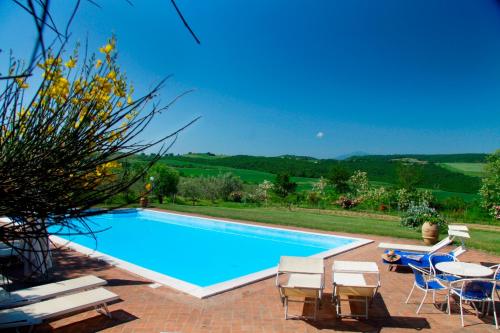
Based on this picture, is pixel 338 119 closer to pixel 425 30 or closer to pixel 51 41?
pixel 425 30

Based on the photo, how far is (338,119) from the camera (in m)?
62.1

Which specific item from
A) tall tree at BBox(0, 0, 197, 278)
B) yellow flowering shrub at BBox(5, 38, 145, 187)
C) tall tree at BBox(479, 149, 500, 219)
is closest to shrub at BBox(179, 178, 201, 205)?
tall tree at BBox(479, 149, 500, 219)

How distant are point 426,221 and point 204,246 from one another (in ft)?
25.0

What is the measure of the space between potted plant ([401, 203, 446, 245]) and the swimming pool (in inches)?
69.1

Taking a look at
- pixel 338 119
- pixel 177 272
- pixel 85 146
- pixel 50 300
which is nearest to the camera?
pixel 85 146

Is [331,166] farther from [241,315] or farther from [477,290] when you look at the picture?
[241,315]

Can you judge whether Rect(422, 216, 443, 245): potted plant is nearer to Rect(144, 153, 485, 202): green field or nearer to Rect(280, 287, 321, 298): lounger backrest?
Rect(280, 287, 321, 298): lounger backrest

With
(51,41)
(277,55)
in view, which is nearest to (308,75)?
(277,55)

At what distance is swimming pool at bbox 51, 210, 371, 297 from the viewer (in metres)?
10.1

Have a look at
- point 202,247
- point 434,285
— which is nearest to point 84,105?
point 434,285

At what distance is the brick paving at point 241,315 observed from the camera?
5.20 m

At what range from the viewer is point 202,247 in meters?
13.4

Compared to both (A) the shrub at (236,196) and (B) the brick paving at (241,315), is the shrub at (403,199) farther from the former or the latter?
(B) the brick paving at (241,315)

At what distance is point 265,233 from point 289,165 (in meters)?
40.7
